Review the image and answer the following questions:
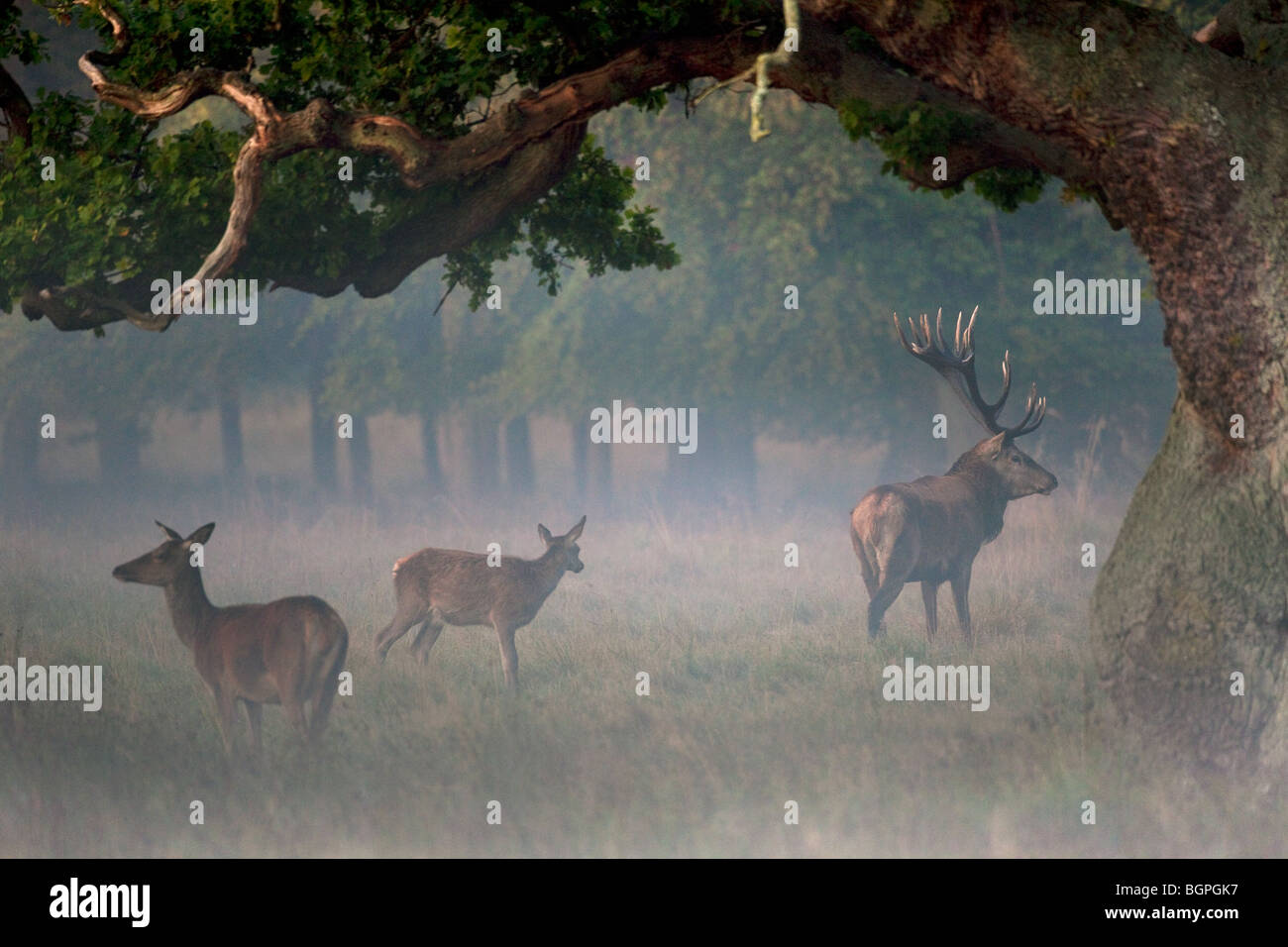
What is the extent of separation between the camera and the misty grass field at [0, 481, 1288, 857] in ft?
27.1

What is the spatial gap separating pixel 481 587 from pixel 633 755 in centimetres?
210

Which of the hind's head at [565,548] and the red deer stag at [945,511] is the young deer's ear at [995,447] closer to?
the red deer stag at [945,511]

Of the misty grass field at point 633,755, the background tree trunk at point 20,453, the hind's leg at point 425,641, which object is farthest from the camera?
the background tree trunk at point 20,453

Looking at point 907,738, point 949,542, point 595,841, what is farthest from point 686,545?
point 595,841

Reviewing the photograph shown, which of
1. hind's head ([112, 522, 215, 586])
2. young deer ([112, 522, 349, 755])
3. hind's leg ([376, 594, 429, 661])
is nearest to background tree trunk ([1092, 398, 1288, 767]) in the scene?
young deer ([112, 522, 349, 755])

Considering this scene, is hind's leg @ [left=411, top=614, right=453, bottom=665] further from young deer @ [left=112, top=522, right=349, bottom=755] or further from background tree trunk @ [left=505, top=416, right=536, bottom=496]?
background tree trunk @ [left=505, top=416, right=536, bottom=496]

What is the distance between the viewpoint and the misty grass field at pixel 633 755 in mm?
8258

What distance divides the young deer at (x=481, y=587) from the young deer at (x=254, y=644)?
1.94 m

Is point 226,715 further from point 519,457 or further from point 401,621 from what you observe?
point 519,457

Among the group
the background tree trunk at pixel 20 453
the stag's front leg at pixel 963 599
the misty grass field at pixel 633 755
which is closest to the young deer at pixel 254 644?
the misty grass field at pixel 633 755

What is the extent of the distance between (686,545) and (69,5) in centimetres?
1118

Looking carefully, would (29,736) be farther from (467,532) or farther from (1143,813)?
(467,532)

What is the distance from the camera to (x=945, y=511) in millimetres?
12086

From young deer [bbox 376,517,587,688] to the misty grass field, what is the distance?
0.47 m
